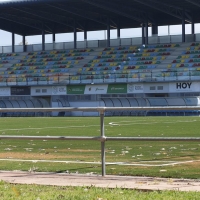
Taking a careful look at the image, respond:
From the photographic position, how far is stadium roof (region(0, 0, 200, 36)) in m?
64.9

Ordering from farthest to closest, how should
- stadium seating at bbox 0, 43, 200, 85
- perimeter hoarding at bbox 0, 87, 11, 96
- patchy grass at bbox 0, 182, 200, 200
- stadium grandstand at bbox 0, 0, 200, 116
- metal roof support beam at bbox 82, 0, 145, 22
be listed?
perimeter hoarding at bbox 0, 87, 11, 96 → metal roof support beam at bbox 82, 0, 145, 22 → stadium seating at bbox 0, 43, 200, 85 → stadium grandstand at bbox 0, 0, 200, 116 → patchy grass at bbox 0, 182, 200, 200

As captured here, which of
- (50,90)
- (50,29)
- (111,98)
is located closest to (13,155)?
(111,98)

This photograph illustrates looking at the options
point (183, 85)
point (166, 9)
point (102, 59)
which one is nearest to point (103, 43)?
point (102, 59)

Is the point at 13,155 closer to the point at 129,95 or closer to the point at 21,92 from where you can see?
the point at 129,95

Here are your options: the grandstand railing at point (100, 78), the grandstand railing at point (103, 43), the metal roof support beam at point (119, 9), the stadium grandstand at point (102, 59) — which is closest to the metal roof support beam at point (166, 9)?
the stadium grandstand at point (102, 59)

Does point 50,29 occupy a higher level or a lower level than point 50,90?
higher

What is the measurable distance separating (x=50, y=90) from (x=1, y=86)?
6012 millimetres

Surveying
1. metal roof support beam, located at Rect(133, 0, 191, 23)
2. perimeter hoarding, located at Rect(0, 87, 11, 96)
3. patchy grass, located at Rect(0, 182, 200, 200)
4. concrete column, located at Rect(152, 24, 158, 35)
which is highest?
metal roof support beam, located at Rect(133, 0, 191, 23)

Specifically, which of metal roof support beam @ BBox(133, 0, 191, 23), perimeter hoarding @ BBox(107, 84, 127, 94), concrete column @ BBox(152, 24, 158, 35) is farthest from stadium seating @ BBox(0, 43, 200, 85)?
metal roof support beam @ BBox(133, 0, 191, 23)

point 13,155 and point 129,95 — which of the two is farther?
point 129,95

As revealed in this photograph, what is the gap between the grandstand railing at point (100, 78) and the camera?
191 feet

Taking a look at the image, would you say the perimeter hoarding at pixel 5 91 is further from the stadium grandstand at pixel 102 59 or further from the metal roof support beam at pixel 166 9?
the metal roof support beam at pixel 166 9

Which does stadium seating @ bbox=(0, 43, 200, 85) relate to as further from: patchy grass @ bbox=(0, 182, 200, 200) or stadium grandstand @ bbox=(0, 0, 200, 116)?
patchy grass @ bbox=(0, 182, 200, 200)

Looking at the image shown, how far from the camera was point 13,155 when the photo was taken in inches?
617
